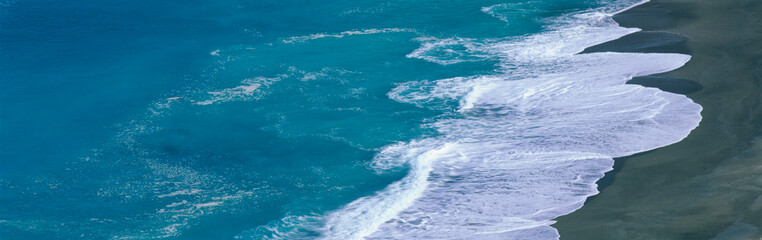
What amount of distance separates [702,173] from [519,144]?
208 cm

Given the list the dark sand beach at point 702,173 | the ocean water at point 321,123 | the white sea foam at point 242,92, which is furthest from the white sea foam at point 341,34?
the dark sand beach at point 702,173

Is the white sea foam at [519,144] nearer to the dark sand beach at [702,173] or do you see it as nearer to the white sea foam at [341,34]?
the dark sand beach at [702,173]

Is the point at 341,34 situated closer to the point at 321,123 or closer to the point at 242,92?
the point at 242,92

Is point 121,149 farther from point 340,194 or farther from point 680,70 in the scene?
point 680,70

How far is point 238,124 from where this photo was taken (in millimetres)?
10258

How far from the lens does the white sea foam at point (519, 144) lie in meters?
6.80

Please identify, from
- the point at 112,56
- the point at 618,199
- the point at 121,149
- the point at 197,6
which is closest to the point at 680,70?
the point at 618,199

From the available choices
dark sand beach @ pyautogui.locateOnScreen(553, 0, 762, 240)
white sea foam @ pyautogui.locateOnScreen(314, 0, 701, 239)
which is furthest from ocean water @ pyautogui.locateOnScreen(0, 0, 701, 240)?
dark sand beach @ pyautogui.locateOnScreen(553, 0, 762, 240)

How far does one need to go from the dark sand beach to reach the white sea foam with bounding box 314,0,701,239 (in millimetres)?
203

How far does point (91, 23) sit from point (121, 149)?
8.32 m

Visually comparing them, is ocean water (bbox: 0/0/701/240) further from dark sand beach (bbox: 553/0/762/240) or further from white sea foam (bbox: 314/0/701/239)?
dark sand beach (bbox: 553/0/762/240)

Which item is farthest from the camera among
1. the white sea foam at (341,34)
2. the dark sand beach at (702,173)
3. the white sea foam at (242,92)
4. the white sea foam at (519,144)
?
the white sea foam at (341,34)

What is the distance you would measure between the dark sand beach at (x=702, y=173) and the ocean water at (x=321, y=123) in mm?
266

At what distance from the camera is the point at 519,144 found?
28.1ft
